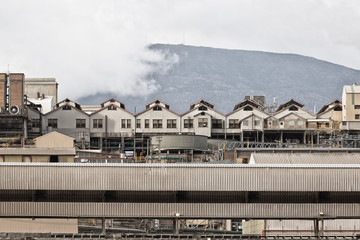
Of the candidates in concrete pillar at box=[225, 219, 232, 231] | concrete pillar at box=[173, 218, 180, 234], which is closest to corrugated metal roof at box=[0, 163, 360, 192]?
concrete pillar at box=[173, 218, 180, 234]

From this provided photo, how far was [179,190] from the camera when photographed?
4562cm

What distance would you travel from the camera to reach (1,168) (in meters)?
45.8

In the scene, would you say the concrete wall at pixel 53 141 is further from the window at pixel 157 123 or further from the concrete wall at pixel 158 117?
the window at pixel 157 123

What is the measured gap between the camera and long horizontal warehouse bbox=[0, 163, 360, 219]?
45.8 m

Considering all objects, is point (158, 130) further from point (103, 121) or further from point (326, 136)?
point (326, 136)

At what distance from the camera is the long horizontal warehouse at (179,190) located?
45.8 meters

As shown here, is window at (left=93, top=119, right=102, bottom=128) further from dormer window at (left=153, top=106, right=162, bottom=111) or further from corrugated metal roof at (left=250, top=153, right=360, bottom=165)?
corrugated metal roof at (left=250, top=153, right=360, bottom=165)

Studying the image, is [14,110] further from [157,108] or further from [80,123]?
[157,108]

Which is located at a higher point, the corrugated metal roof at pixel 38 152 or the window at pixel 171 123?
the window at pixel 171 123

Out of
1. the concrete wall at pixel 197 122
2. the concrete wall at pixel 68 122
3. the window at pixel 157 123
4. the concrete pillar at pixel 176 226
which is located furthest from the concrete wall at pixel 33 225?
the concrete wall at pixel 197 122

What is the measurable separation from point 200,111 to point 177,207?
7245 centimetres

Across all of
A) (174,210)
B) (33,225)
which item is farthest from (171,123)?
(174,210)

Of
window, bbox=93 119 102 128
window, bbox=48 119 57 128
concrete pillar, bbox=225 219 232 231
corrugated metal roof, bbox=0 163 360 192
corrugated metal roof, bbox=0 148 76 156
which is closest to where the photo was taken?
corrugated metal roof, bbox=0 163 360 192

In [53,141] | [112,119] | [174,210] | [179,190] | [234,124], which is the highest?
[112,119]
